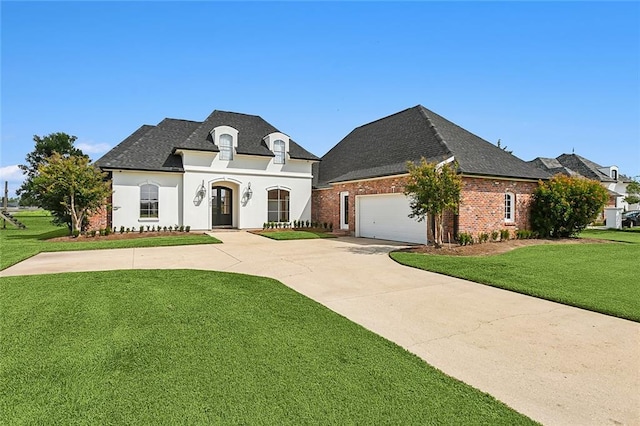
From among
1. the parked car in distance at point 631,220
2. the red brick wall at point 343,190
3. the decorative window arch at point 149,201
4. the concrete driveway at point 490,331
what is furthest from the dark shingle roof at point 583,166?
the decorative window arch at point 149,201

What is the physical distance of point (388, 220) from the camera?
1664 centimetres

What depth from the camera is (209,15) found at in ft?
34.1

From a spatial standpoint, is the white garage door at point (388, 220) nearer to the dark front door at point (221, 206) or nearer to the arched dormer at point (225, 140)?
the arched dormer at point (225, 140)

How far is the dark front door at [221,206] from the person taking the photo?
891 inches

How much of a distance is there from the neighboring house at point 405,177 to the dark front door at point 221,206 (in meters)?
6.99

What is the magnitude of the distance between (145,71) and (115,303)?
11551 millimetres

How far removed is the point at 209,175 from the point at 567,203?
19290 mm

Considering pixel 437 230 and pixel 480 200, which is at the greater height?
pixel 480 200

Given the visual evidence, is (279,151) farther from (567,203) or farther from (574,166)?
(574,166)

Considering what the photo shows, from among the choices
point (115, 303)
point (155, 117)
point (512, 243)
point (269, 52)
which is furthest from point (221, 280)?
point (155, 117)

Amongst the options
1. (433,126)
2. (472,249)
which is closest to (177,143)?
(433,126)

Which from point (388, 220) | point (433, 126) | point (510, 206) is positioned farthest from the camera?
point (433, 126)

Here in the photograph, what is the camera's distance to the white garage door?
49.8 feet

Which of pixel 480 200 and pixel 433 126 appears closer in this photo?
pixel 480 200
